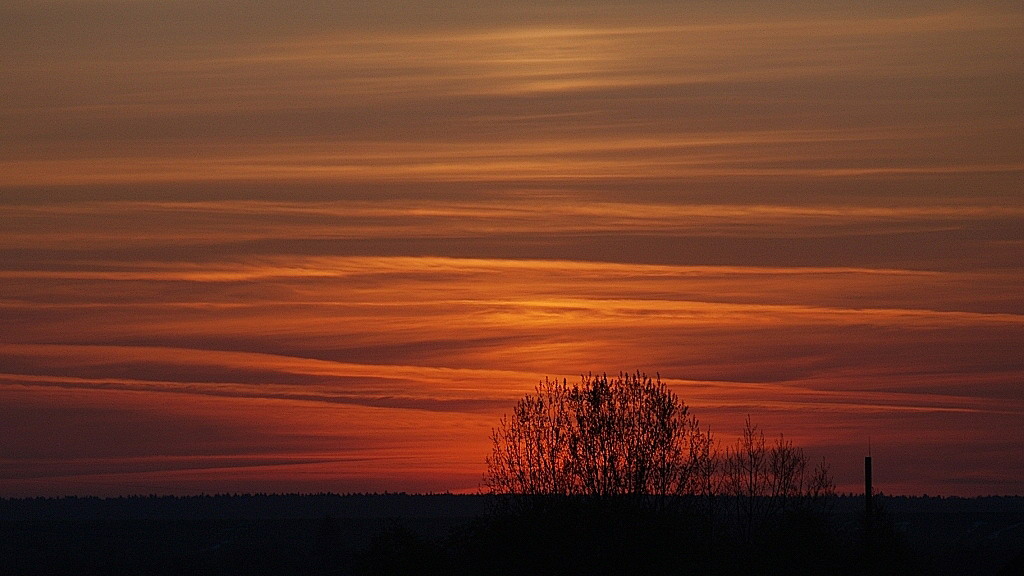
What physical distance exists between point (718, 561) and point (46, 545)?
137712 mm

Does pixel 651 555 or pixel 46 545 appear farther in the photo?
pixel 46 545

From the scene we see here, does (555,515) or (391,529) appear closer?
(555,515)

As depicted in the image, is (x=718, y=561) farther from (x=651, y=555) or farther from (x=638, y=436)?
(x=638, y=436)

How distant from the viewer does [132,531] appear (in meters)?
195

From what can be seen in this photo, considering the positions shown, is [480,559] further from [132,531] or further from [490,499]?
[132,531]

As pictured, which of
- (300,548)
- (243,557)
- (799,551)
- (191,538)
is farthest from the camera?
(191,538)

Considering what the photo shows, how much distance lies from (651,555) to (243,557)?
359 ft

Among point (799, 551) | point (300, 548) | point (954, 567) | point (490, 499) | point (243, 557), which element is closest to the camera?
point (490, 499)

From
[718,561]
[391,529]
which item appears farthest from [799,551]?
[391,529]

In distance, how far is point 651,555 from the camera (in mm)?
48281

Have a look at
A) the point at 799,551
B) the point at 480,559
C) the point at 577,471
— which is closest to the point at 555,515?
the point at 480,559

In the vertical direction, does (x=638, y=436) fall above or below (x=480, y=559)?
above

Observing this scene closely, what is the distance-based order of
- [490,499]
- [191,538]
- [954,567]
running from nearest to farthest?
[490,499], [954,567], [191,538]

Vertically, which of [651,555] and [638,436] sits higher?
[638,436]
